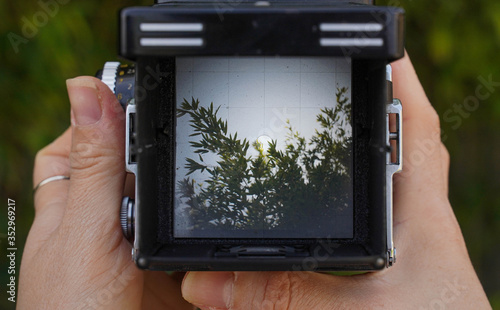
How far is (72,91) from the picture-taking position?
78 centimetres

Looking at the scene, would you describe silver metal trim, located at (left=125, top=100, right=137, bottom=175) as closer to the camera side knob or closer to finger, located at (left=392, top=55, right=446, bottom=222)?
the camera side knob

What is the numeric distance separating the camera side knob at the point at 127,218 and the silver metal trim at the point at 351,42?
1.31 ft

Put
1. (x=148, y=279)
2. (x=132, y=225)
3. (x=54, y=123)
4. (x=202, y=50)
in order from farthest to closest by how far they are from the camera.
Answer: (x=54, y=123), (x=148, y=279), (x=132, y=225), (x=202, y=50)

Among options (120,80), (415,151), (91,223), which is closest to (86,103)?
(120,80)

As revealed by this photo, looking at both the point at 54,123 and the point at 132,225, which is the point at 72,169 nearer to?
the point at 132,225

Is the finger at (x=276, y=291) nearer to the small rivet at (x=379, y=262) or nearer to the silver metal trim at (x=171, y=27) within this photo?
the small rivet at (x=379, y=262)

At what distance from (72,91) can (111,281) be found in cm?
30

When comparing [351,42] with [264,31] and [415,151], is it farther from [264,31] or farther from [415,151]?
[415,151]

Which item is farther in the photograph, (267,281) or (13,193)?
(13,193)

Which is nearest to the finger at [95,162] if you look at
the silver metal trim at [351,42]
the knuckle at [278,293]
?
the knuckle at [278,293]

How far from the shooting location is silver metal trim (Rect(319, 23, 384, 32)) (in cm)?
53

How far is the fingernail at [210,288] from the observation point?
0.73m

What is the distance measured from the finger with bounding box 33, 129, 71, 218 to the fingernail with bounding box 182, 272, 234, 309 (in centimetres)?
32

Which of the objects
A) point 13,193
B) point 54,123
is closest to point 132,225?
point 54,123
